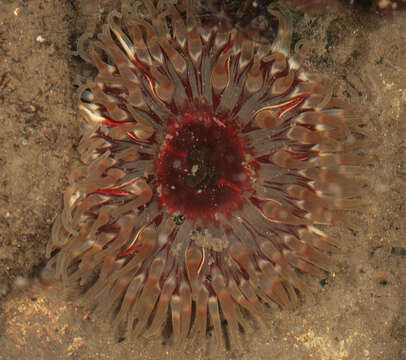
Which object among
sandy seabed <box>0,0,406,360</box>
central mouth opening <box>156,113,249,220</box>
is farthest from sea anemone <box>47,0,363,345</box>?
sandy seabed <box>0,0,406,360</box>

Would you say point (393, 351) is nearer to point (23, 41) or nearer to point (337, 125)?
point (337, 125)

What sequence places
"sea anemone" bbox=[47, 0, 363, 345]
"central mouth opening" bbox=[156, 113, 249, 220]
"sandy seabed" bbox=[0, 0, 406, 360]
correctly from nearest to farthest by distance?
1. "sandy seabed" bbox=[0, 0, 406, 360]
2. "sea anemone" bbox=[47, 0, 363, 345]
3. "central mouth opening" bbox=[156, 113, 249, 220]

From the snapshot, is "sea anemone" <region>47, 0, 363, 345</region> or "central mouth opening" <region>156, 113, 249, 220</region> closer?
"sea anemone" <region>47, 0, 363, 345</region>

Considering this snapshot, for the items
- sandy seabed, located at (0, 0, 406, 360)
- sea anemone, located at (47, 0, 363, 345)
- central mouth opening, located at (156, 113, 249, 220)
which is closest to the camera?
sandy seabed, located at (0, 0, 406, 360)

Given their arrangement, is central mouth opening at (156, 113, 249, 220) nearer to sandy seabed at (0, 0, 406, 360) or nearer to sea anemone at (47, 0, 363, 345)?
sea anemone at (47, 0, 363, 345)

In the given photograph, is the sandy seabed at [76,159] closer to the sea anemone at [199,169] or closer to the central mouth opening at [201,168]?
the sea anemone at [199,169]

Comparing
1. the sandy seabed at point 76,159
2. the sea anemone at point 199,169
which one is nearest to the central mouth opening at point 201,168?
the sea anemone at point 199,169

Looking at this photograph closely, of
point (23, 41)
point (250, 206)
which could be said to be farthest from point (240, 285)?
point (23, 41)
